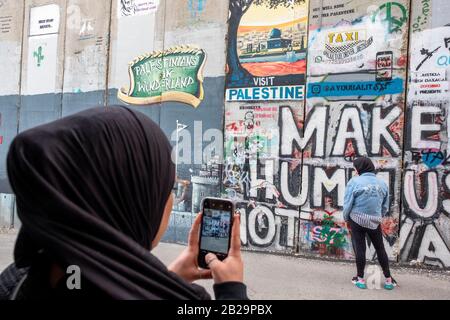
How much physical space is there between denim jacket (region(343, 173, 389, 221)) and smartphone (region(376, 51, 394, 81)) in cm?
206

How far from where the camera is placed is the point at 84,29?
10375mm

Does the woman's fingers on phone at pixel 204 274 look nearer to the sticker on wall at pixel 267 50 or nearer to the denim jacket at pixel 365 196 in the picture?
the denim jacket at pixel 365 196

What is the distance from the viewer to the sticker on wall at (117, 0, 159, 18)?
9.56 metres

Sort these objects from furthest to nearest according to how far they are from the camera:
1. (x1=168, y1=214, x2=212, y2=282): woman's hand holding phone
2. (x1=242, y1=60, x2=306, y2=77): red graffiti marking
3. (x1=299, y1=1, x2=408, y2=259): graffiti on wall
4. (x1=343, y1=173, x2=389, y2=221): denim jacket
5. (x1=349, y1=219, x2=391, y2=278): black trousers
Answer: (x1=242, y1=60, x2=306, y2=77): red graffiti marking, (x1=299, y1=1, x2=408, y2=259): graffiti on wall, (x1=349, y1=219, x2=391, y2=278): black trousers, (x1=343, y1=173, x2=389, y2=221): denim jacket, (x1=168, y1=214, x2=212, y2=282): woman's hand holding phone

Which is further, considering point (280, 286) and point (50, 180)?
point (280, 286)

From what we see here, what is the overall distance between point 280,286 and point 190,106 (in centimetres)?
417

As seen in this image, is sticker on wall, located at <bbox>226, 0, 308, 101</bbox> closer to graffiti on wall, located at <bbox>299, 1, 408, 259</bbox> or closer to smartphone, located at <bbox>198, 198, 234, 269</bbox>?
graffiti on wall, located at <bbox>299, 1, 408, 259</bbox>

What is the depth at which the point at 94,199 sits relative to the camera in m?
1.24

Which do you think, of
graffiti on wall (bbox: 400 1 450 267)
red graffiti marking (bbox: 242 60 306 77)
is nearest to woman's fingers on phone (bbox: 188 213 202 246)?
graffiti on wall (bbox: 400 1 450 267)

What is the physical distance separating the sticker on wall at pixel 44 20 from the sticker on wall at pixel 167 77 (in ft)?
8.22
